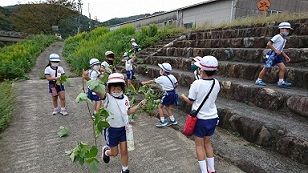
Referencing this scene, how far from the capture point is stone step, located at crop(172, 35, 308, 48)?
5.75 meters

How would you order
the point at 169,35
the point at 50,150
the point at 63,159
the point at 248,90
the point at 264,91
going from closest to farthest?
1. the point at 63,159
2. the point at 50,150
3. the point at 264,91
4. the point at 248,90
5. the point at 169,35

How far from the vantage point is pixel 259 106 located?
14.6ft

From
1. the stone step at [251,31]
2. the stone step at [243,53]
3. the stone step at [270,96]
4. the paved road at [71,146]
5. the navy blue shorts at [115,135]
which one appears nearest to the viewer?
the navy blue shorts at [115,135]

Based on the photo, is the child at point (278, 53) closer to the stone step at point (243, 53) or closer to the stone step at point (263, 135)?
the stone step at point (243, 53)

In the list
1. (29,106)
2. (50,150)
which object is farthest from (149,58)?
(50,150)

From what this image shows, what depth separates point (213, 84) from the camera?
9.29 ft

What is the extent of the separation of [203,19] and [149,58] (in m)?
7.58

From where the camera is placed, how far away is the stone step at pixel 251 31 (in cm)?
629

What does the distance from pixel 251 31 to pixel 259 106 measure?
3.89m

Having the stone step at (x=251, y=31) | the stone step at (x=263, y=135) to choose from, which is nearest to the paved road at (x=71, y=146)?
the stone step at (x=263, y=135)

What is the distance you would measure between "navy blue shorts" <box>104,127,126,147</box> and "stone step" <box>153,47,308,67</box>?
4553 mm

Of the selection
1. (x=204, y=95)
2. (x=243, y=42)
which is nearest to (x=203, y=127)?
(x=204, y=95)

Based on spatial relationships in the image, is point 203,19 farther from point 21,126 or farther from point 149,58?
point 21,126

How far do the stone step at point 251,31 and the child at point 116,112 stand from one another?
5.70 meters
